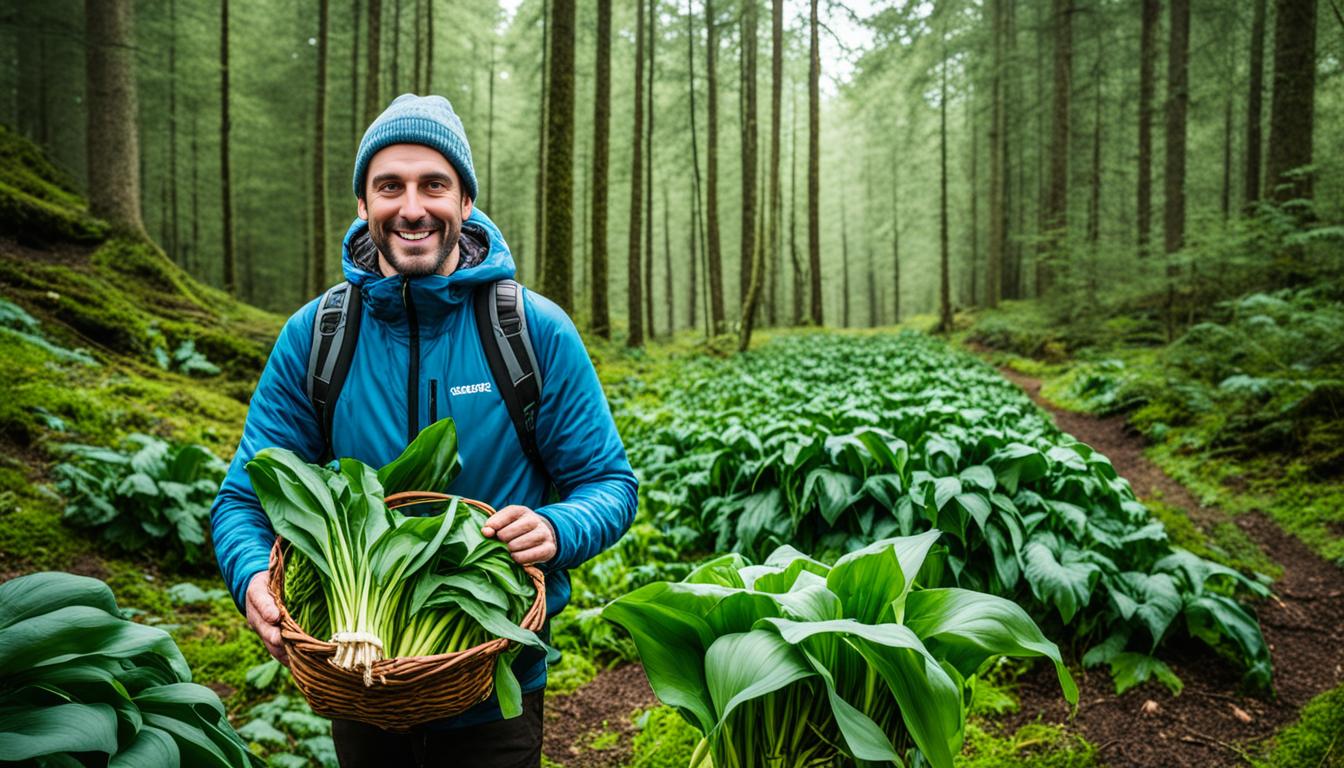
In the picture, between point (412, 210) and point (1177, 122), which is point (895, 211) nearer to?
point (1177, 122)

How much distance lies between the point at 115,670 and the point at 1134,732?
3752 mm

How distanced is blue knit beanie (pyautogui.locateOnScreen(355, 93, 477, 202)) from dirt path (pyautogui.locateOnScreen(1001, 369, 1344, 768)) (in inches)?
137

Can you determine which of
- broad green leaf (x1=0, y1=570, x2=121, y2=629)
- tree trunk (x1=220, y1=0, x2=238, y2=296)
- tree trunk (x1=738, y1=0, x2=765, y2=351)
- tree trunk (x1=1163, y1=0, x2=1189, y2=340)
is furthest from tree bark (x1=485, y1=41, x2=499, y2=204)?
broad green leaf (x1=0, y1=570, x2=121, y2=629)

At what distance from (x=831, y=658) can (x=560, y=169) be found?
9.95m

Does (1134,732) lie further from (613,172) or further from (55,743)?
(613,172)

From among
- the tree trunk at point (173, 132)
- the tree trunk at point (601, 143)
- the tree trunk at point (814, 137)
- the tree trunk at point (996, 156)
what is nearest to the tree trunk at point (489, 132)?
the tree trunk at point (173, 132)

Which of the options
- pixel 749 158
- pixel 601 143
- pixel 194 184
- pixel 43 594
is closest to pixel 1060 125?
pixel 749 158

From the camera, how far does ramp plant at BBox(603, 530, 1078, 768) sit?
154 cm

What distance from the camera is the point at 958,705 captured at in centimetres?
155

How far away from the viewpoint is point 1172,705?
126 inches

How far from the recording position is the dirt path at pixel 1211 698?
2.93 m

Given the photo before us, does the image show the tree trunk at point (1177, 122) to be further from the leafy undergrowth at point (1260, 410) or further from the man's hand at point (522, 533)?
the man's hand at point (522, 533)

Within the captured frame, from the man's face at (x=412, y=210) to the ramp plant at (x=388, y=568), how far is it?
21.4 inches

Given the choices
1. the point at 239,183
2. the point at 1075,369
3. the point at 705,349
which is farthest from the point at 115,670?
the point at 239,183
